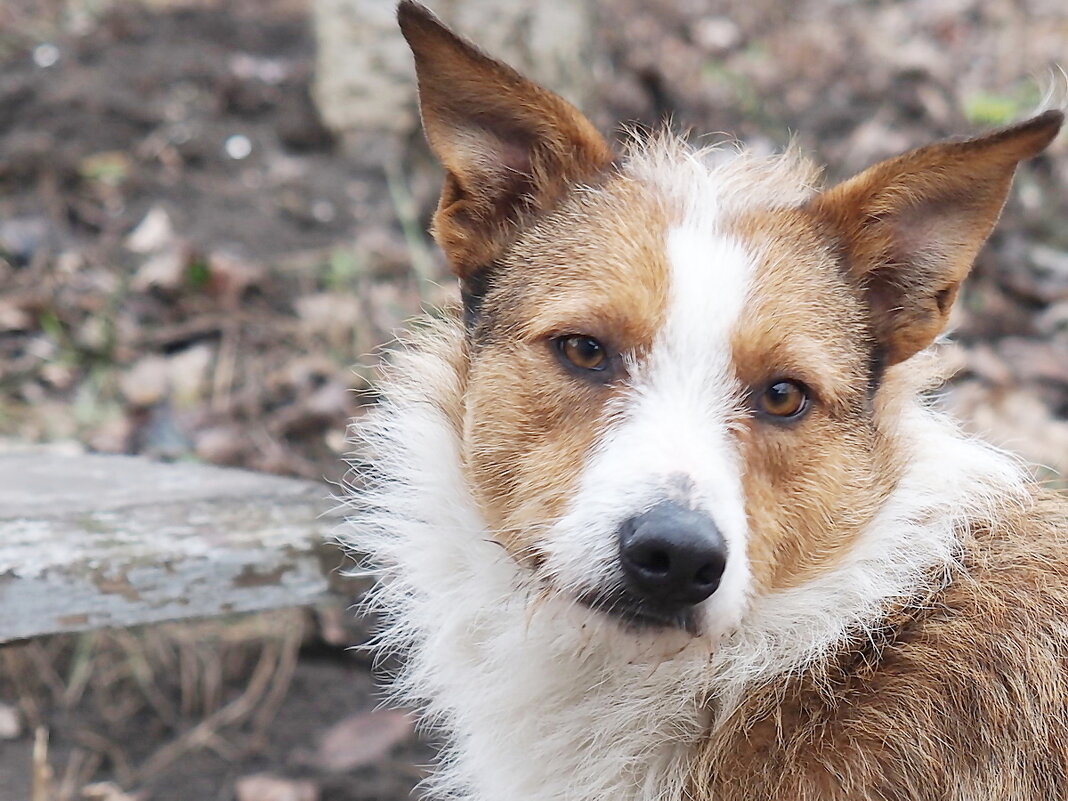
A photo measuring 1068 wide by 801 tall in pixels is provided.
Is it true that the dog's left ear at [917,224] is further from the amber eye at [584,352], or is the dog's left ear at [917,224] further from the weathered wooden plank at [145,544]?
the weathered wooden plank at [145,544]

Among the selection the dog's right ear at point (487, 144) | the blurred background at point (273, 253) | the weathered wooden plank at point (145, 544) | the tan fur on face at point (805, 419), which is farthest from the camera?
the blurred background at point (273, 253)

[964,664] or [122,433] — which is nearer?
[964,664]

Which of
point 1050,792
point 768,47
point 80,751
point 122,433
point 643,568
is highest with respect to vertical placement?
point 643,568

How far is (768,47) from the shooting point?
9.14m

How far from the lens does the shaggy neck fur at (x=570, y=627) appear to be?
2684 mm

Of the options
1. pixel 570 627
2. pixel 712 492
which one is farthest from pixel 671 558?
pixel 570 627

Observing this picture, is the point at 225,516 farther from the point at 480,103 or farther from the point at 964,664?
the point at 964,664

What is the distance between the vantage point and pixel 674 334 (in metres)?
2.59

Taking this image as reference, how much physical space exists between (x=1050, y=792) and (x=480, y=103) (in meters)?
2.07

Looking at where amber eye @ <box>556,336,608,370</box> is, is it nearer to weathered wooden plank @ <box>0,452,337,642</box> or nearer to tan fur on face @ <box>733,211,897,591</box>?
tan fur on face @ <box>733,211,897,591</box>

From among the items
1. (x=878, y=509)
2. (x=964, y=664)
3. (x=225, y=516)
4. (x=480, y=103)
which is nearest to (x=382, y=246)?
(x=225, y=516)

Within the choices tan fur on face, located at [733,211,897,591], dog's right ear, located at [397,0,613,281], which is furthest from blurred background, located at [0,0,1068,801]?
dog's right ear, located at [397,0,613,281]

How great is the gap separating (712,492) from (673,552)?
0.51 ft

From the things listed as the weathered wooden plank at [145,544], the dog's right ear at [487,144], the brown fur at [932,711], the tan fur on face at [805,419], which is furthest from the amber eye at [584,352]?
the weathered wooden plank at [145,544]
